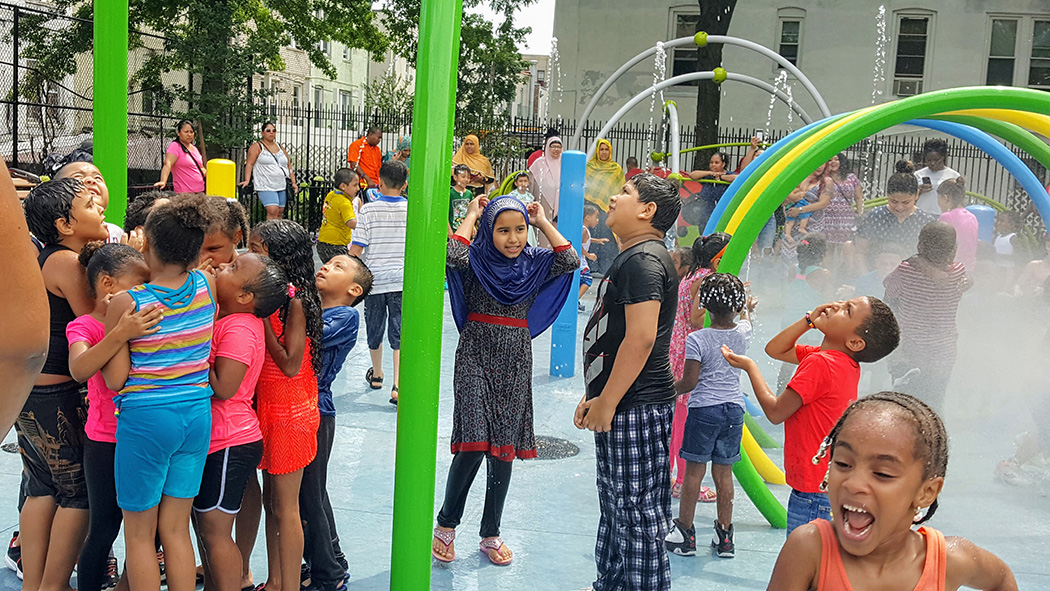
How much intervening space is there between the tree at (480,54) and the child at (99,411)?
20.7 meters

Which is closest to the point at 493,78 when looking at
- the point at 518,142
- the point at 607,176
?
the point at 518,142

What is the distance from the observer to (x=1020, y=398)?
7.61m

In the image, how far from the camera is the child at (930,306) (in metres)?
5.82

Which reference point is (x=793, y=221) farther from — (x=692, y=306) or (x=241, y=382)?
(x=241, y=382)

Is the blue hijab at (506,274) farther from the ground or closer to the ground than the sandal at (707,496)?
farther from the ground

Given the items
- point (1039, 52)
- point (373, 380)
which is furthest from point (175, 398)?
point (1039, 52)

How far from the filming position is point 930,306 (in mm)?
5879

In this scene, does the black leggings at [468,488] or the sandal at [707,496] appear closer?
the black leggings at [468,488]

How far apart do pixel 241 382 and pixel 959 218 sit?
18.3 feet

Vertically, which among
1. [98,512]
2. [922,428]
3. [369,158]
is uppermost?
[369,158]

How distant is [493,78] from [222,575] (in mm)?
23268

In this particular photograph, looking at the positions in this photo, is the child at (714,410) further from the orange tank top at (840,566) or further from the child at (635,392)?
the orange tank top at (840,566)

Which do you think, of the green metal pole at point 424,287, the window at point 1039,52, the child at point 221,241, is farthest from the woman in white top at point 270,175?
the window at point 1039,52

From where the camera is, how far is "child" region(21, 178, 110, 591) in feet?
11.3
